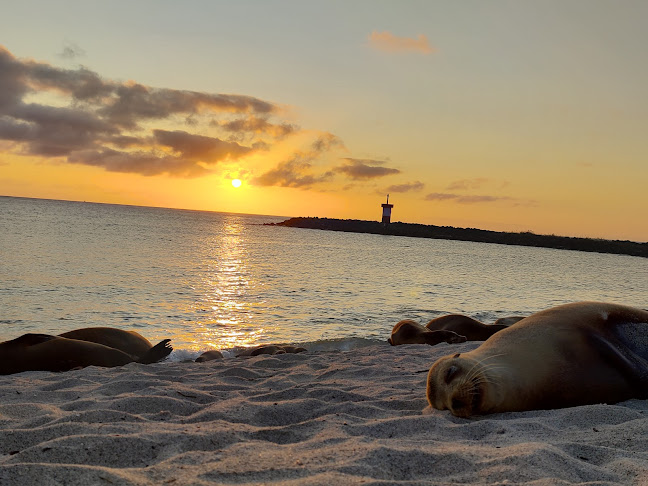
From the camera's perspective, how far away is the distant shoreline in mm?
93438

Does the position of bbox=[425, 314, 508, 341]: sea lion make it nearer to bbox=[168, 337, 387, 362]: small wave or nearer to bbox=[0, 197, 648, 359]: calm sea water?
bbox=[168, 337, 387, 362]: small wave

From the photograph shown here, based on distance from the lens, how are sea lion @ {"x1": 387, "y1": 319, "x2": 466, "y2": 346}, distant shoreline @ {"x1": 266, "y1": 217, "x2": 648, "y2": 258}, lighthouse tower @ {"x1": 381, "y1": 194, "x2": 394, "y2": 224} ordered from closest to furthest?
sea lion @ {"x1": 387, "y1": 319, "x2": 466, "y2": 346}, distant shoreline @ {"x1": 266, "y1": 217, "x2": 648, "y2": 258}, lighthouse tower @ {"x1": 381, "y1": 194, "x2": 394, "y2": 224}

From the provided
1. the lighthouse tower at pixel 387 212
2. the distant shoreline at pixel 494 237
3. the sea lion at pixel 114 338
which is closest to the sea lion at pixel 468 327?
the sea lion at pixel 114 338

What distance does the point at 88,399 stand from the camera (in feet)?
15.5

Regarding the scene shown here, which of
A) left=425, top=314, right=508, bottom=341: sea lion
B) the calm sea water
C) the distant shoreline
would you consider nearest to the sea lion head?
left=425, top=314, right=508, bottom=341: sea lion

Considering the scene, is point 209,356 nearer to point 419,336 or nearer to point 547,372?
point 419,336

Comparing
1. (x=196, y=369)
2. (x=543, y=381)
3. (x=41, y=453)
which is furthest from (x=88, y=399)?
(x=543, y=381)

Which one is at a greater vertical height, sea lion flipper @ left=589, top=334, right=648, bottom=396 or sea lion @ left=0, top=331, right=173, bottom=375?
sea lion flipper @ left=589, top=334, right=648, bottom=396

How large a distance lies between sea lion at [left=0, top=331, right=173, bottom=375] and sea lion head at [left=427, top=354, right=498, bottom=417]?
492 cm

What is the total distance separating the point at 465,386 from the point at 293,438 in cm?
130

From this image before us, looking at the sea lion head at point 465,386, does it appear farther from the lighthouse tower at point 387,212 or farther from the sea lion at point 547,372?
the lighthouse tower at point 387,212

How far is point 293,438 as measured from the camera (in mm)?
3709

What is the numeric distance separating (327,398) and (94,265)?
2230 cm

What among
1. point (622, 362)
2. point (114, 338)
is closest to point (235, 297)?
point (114, 338)
